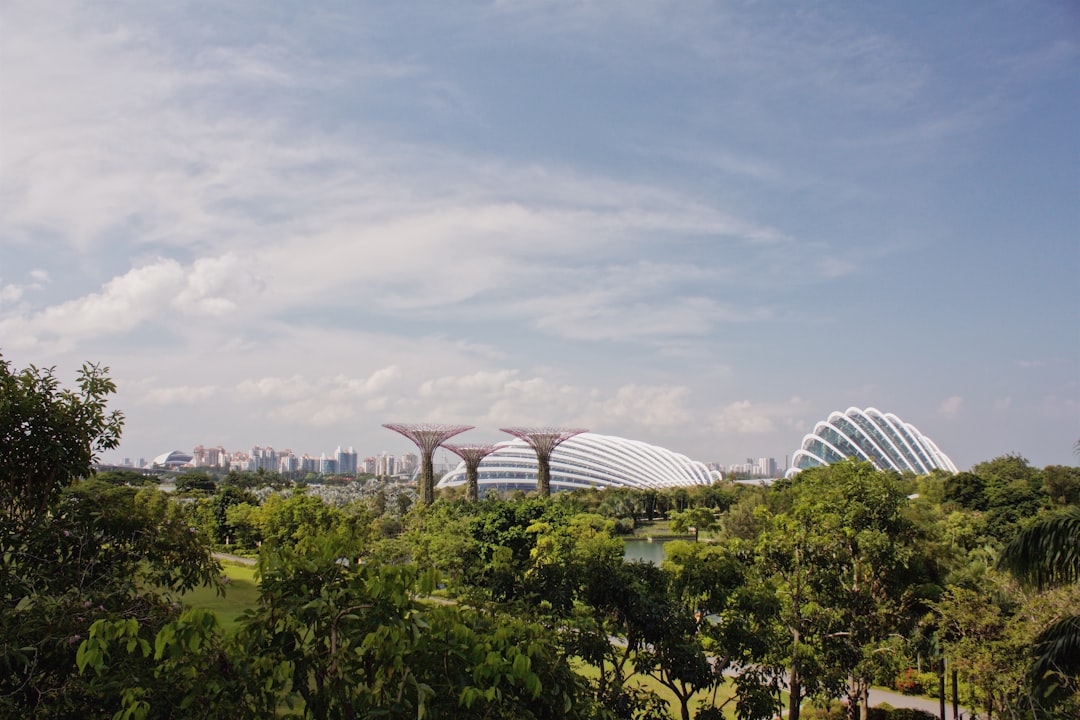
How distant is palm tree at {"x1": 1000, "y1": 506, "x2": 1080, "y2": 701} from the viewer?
7.05m

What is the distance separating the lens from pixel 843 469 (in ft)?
49.5

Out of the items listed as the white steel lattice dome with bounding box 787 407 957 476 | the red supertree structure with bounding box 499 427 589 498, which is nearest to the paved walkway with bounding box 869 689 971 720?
the red supertree structure with bounding box 499 427 589 498

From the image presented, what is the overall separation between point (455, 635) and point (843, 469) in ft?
42.1

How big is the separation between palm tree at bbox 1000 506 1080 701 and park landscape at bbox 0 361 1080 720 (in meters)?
0.02

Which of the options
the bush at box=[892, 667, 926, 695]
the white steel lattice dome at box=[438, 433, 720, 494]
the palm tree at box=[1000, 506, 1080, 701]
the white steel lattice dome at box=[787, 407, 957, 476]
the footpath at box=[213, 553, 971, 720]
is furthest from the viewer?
the white steel lattice dome at box=[438, 433, 720, 494]

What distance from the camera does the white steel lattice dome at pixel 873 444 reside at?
8119cm

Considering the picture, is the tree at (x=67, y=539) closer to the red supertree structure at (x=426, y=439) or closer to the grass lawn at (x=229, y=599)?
the grass lawn at (x=229, y=599)

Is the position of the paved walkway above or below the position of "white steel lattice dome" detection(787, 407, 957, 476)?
below

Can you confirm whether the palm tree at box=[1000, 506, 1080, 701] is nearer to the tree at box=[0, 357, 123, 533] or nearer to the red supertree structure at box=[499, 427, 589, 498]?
the tree at box=[0, 357, 123, 533]

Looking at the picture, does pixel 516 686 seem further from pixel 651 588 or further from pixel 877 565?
pixel 877 565

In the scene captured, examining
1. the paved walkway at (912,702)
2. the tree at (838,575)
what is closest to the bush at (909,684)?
the paved walkway at (912,702)

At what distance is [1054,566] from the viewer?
725 cm

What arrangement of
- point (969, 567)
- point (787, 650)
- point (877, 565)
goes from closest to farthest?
point (787, 650) → point (877, 565) → point (969, 567)

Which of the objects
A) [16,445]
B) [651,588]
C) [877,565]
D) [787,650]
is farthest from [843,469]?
[16,445]
